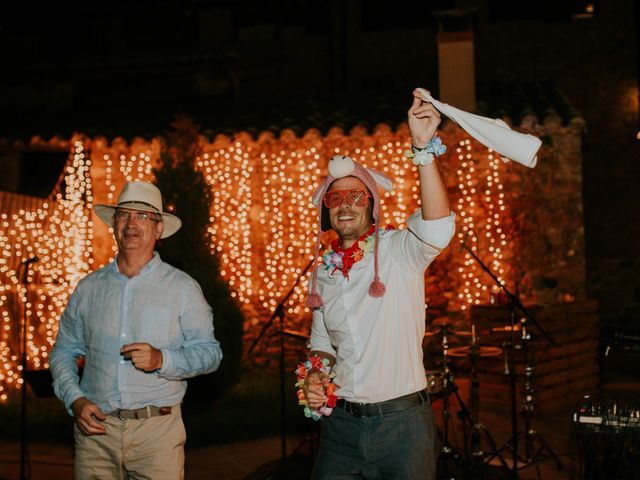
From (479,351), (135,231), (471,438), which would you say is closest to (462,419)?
(471,438)

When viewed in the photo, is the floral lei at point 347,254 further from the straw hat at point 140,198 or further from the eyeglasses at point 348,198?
the straw hat at point 140,198

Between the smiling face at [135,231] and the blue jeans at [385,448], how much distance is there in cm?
131

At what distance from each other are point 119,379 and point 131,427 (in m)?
0.22

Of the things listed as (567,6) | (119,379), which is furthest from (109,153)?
(567,6)

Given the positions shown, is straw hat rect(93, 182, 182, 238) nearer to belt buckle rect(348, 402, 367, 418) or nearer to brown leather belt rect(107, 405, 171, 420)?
brown leather belt rect(107, 405, 171, 420)

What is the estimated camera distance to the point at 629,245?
476 inches

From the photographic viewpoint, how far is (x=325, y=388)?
10.1 ft

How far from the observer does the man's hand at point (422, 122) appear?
2.89 meters

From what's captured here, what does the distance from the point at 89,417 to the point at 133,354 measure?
13.7 inches

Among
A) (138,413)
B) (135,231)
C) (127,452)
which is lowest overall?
(127,452)

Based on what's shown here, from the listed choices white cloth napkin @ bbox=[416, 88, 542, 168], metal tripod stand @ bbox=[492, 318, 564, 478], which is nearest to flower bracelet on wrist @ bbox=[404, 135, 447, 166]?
white cloth napkin @ bbox=[416, 88, 542, 168]

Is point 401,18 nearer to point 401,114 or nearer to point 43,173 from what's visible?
point 401,114

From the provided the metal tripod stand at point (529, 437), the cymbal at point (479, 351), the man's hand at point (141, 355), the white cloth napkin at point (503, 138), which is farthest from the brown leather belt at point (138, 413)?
the metal tripod stand at point (529, 437)

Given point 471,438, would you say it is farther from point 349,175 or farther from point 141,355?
point 141,355
